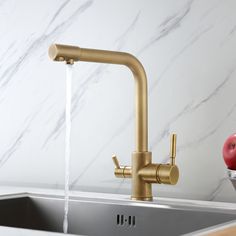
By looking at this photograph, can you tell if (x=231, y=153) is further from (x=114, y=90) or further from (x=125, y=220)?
(x=114, y=90)

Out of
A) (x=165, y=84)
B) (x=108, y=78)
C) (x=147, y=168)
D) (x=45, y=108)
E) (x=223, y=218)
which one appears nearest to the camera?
(x=223, y=218)

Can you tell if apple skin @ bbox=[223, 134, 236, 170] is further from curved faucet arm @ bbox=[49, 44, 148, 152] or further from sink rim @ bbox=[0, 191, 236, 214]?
curved faucet arm @ bbox=[49, 44, 148, 152]

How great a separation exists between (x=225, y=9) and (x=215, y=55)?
11 centimetres

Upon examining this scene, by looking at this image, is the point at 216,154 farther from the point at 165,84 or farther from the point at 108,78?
the point at 108,78

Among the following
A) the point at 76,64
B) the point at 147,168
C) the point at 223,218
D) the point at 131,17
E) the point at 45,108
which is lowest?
the point at 223,218

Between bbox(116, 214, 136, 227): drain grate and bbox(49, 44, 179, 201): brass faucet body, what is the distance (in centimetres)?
5

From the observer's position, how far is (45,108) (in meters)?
1.81

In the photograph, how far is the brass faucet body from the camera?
1373 millimetres

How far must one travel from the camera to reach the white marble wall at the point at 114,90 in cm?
150

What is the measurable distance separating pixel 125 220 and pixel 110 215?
0.14 ft

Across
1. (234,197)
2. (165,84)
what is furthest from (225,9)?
(234,197)

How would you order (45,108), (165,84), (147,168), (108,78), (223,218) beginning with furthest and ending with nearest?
(45,108) < (108,78) < (165,84) < (147,168) < (223,218)

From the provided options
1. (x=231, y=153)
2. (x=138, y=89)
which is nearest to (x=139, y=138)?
(x=138, y=89)

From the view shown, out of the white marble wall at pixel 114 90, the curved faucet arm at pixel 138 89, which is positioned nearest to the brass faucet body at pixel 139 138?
the curved faucet arm at pixel 138 89
